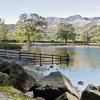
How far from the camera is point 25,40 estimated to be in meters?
150

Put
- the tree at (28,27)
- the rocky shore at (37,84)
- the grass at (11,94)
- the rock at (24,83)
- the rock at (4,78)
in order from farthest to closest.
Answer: the tree at (28,27)
the rock at (24,83)
the rocky shore at (37,84)
the rock at (4,78)
the grass at (11,94)

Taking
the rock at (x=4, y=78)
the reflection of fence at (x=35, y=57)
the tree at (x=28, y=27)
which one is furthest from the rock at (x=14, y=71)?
the tree at (x=28, y=27)

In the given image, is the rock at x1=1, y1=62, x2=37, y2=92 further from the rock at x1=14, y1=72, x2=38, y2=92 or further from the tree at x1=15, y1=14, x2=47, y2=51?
the tree at x1=15, y1=14, x2=47, y2=51

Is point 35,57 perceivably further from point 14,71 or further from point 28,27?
point 28,27

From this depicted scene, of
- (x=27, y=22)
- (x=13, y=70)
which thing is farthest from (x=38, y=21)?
(x=13, y=70)

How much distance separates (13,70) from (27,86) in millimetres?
1350

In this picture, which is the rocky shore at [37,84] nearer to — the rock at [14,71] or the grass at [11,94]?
the rock at [14,71]

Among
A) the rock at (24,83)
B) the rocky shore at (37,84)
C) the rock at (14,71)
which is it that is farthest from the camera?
the rock at (14,71)

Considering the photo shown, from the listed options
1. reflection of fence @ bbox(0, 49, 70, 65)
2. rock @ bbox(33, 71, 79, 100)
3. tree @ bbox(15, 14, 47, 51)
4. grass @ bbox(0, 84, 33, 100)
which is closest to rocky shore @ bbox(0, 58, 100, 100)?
rock @ bbox(33, 71, 79, 100)

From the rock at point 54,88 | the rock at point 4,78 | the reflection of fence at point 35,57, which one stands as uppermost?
the rock at point 4,78

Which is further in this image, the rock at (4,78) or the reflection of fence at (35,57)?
the reflection of fence at (35,57)

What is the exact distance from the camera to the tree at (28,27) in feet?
479

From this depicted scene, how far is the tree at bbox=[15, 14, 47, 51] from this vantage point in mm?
145875

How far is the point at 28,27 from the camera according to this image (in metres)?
150
